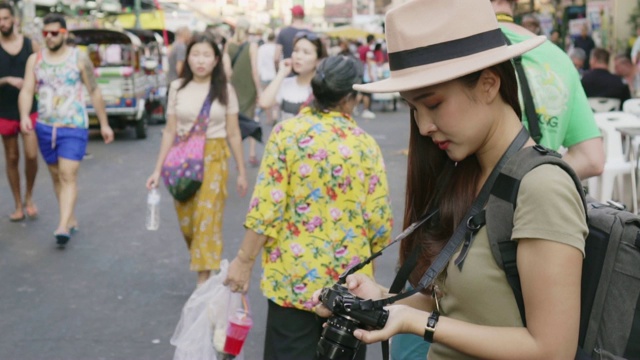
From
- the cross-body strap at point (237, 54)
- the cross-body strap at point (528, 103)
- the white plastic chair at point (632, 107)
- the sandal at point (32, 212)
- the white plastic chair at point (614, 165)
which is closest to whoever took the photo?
Result: the cross-body strap at point (528, 103)

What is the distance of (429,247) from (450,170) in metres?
0.20

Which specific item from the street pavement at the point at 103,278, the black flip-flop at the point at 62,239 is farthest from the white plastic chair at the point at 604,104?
the black flip-flop at the point at 62,239

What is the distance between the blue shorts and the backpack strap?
6.75m

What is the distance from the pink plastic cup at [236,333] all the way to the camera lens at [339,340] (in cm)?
202

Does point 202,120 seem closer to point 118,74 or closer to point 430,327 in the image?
point 430,327

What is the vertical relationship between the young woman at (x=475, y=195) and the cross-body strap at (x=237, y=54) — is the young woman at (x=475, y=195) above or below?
above

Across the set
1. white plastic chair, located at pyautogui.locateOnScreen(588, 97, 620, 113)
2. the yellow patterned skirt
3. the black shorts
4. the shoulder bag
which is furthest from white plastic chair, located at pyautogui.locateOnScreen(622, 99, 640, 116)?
the black shorts

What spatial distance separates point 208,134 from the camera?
645 cm

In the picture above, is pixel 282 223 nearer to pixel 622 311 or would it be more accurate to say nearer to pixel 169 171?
pixel 622 311

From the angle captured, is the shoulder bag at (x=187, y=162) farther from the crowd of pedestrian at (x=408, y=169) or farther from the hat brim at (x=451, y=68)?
the hat brim at (x=451, y=68)

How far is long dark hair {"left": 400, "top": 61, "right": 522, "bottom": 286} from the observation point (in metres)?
2.18

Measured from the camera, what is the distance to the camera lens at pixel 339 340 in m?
2.01

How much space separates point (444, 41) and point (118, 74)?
1447 centimetres

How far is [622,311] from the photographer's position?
1.89m
